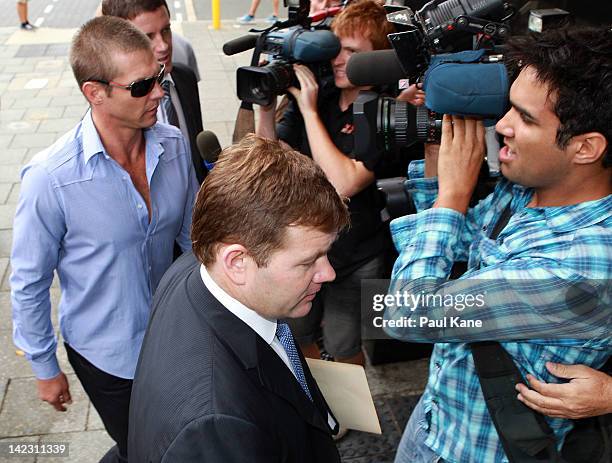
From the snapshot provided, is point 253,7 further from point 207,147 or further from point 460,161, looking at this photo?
point 460,161

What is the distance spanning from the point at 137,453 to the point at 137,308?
951 millimetres

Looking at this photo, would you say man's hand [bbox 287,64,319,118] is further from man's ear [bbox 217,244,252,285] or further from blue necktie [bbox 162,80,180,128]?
man's ear [bbox 217,244,252,285]

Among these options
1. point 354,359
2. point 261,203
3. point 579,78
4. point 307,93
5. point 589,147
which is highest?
point 579,78

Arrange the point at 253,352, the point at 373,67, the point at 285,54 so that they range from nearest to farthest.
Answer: the point at 253,352, the point at 373,67, the point at 285,54

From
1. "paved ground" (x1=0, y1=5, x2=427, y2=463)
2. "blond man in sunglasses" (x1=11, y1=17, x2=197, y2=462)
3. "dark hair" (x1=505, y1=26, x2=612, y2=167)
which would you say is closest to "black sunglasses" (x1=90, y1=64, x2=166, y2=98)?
"blond man in sunglasses" (x1=11, y1=17, x2=197, y2=462)

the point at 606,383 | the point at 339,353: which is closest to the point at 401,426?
the point at 339,353

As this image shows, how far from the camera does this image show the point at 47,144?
263 inches

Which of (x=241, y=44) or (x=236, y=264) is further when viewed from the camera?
(x=241, y=44)

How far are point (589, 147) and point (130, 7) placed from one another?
223cm

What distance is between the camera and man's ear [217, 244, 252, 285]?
1449 mm

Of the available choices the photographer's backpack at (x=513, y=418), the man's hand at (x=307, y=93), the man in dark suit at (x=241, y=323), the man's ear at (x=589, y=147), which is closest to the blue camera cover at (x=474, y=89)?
the man's ear at (x=589, y=147)

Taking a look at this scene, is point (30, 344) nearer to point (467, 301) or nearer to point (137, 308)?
point (137, 308)

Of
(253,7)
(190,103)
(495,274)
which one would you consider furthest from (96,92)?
(253,7)

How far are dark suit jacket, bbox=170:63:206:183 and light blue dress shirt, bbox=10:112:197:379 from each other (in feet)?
1.75
